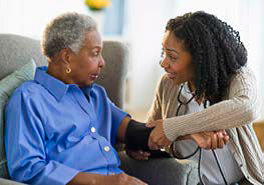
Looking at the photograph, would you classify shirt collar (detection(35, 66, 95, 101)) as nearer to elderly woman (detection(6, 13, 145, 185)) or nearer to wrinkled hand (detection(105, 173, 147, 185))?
elderly woman (detection(6, 13, 145, 185))

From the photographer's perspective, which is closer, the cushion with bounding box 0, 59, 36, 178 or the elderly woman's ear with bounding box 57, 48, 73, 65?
A: the cushion with bounding box 0, 59, 36, 178

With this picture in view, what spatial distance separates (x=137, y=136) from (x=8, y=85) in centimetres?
54

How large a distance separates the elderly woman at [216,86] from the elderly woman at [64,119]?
245mm

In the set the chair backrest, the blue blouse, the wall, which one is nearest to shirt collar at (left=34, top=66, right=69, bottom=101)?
the blue blouse

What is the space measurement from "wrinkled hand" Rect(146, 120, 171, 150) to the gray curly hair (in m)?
0.42

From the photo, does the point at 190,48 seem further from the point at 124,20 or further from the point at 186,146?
the point at 124,20

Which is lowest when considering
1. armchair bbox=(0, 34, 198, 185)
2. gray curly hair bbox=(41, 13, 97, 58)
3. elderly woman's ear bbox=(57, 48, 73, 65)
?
armchair bbox=(0, 34, 198, 185)

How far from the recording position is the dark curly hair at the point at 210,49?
5.20ft

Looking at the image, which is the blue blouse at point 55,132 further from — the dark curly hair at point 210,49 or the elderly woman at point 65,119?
the dark curly hair at point 210,49

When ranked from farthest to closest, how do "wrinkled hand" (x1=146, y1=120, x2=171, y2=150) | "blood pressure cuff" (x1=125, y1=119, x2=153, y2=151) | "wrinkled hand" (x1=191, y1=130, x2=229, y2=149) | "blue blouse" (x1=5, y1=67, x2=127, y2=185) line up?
"blood pressure cuff" (x1=125, y1=119, x2=153, y2=151) → "wrinkled hand" (x1=146, y1=120, x2=171, y2=150) → "wrinkled hand" (x1=191, y1=130, x2=229, y2=149) → "blue blouse" (x1=5, y1=67, x2=127, y2=185)

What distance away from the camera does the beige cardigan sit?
149cm

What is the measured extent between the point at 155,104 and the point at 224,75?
→ 42 cm

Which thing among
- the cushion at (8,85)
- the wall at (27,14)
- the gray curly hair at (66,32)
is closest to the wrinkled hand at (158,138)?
the gray curly hair at (66,32)

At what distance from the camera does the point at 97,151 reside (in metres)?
1.61
